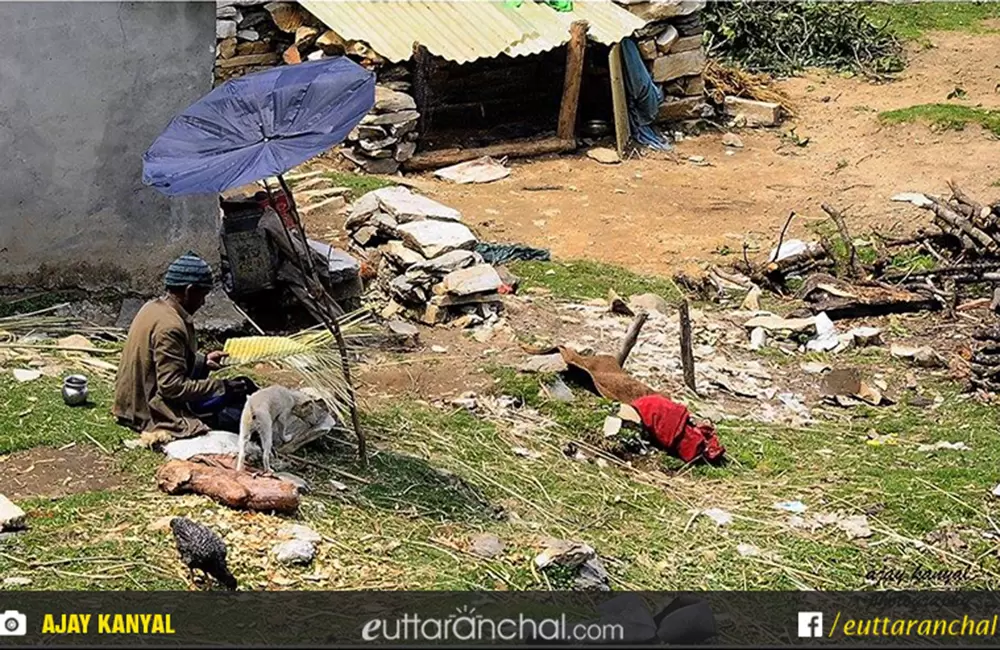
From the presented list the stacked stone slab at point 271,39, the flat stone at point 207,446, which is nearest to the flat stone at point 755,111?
the stacked stone slab at point 271,39

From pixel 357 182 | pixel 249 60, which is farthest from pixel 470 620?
pixel 249 60

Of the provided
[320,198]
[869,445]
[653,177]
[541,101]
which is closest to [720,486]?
[869,445]

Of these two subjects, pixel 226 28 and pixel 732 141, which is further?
pixel 732 141

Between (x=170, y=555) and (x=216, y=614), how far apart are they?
0.51 metres

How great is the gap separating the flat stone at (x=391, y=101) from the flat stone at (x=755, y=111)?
4.18 m

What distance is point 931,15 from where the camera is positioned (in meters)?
20.5

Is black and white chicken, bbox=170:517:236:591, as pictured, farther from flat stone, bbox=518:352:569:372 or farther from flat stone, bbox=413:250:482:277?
flat stone, bbox=413:250:482:277

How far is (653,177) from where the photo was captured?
600 inches

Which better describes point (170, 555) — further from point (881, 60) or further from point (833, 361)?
point (881, 60)

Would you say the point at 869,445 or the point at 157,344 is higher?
the point at 157,344

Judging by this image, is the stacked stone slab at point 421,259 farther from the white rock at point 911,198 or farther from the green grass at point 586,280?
the white rock at point 911,198

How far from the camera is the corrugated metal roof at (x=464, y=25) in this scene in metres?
14.8

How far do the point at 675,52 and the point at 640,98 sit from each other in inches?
29.2

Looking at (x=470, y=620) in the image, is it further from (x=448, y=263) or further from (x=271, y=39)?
(x=271, y=39)
